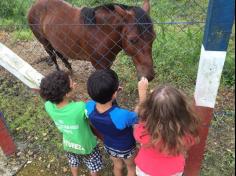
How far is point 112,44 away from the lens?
12.9ft

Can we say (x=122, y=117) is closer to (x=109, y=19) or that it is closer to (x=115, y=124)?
(x=115, y=124)

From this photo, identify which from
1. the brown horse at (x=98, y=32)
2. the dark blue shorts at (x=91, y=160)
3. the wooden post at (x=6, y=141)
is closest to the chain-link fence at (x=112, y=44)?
the brown horse at (x=98, y=32)

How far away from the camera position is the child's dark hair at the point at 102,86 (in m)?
2.30

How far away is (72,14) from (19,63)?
150 centimetres

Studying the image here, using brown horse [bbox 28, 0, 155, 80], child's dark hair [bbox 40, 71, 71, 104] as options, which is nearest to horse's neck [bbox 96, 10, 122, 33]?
brown horse [bbox 28, 0, 155, 80]

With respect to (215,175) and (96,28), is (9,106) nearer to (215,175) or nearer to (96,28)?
(96,28)

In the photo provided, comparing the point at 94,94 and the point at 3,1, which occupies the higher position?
the point at 94,94

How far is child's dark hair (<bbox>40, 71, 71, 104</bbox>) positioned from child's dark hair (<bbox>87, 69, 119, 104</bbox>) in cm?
28

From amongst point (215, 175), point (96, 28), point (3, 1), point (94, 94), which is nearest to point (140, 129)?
point (94, 94)

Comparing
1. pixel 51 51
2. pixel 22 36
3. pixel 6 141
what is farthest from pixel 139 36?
pixel 22 36

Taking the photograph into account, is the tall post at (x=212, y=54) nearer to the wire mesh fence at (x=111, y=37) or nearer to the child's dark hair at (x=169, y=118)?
the child's dark hair at (x=169, y=118)

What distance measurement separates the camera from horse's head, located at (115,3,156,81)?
135 inches

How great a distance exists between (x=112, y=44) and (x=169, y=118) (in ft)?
6.76

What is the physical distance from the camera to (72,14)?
436cm
